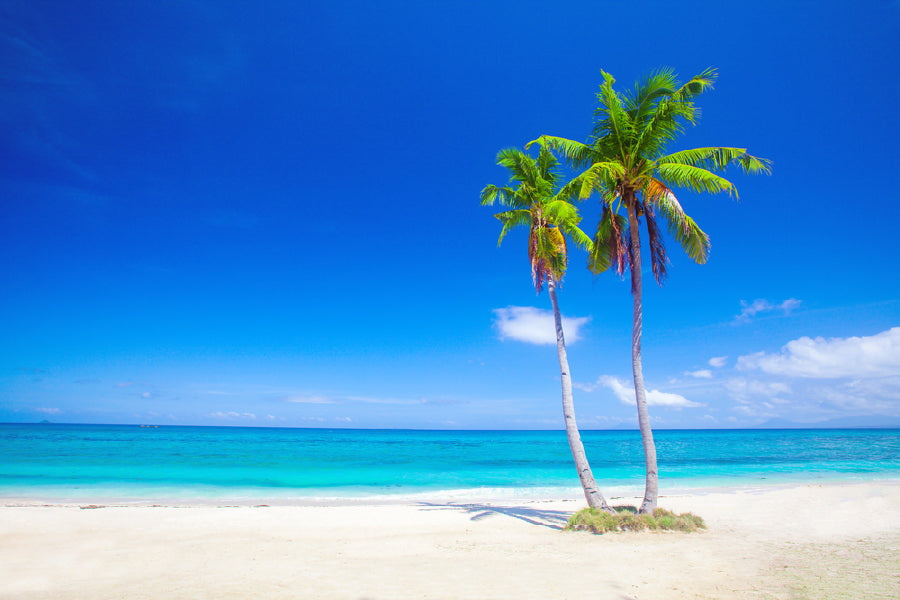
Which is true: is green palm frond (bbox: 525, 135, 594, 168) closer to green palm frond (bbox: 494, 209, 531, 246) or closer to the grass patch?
green palm frond (bbox: 494, 209, 531, 246)

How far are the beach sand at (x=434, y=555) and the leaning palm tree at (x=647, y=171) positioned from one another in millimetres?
2535

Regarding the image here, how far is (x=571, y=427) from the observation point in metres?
10.9

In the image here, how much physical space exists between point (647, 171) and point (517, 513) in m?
9.68

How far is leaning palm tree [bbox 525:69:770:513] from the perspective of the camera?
986cm

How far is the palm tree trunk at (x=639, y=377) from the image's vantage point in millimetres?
10031

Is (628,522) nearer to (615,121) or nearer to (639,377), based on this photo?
(639,377)

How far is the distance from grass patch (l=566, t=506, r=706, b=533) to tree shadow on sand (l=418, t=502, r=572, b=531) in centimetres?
68

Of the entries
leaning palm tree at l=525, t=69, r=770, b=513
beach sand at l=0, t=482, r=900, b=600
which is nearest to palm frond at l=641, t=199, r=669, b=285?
leaning palm tree at l=525, t=69, r=770, b=513

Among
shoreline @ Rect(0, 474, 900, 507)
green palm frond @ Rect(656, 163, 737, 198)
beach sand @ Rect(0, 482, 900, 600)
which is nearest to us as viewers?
beach sand @ Rect(0, 482, 900, 600)

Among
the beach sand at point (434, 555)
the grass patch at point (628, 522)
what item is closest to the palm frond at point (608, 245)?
the grass patch at point (628, 522)

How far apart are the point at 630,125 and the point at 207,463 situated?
112 feet

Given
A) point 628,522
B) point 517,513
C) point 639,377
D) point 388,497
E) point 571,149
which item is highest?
point 571,149

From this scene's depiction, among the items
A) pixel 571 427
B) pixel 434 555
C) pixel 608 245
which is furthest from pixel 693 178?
pixel 434 555

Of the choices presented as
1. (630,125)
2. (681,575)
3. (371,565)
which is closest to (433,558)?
(371,565)
